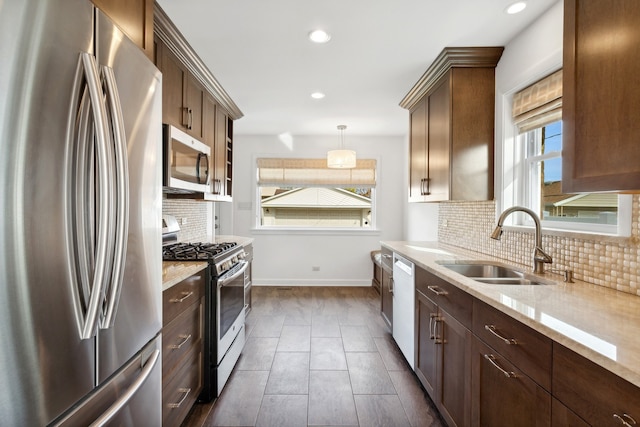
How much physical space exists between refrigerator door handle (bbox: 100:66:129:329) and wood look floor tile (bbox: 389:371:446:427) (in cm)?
181

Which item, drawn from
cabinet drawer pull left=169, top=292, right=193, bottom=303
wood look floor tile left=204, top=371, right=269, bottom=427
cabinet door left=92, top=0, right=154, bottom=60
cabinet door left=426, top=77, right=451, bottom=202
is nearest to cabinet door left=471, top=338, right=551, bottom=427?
wood look floor tile left=204, top=371, right=269, bottom=427

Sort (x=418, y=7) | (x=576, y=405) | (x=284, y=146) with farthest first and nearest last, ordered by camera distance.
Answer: (x=284, y=146) → (x=418, y=7) → (x=576, y=405)

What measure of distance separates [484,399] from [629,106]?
Result: 1238 millimetres

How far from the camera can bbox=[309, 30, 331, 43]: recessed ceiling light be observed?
7.33 feet

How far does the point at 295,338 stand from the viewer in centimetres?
316

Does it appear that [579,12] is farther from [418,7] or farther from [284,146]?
[284,146]

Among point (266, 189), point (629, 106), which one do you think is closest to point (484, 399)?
point (629, 106)

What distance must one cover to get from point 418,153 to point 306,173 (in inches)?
95.1

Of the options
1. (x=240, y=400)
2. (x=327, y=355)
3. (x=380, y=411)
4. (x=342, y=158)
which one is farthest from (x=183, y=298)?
(x=342, y=158)

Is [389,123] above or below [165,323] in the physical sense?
above

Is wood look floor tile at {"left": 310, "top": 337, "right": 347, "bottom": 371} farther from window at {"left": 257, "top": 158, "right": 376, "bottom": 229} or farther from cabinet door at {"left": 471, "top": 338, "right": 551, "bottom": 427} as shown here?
window at {"left": 257, "top": 158, "right": 376, "bottom": 229}

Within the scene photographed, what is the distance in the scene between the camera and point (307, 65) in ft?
9.06

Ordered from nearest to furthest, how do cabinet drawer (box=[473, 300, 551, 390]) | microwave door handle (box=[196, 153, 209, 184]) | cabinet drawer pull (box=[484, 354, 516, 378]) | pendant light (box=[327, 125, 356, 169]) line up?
cabinet drawer (box=[473, 300, 551, 390]) < cabinet drawer pull (box=[484, 354, 516, 378]) < microwave door handle (box=[196, 153, 209, 184]) < pendant light (box=[327, 125, 356, 169])

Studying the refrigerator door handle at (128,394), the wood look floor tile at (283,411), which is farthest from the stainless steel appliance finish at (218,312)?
the refrigerator door handle at (128,394)
